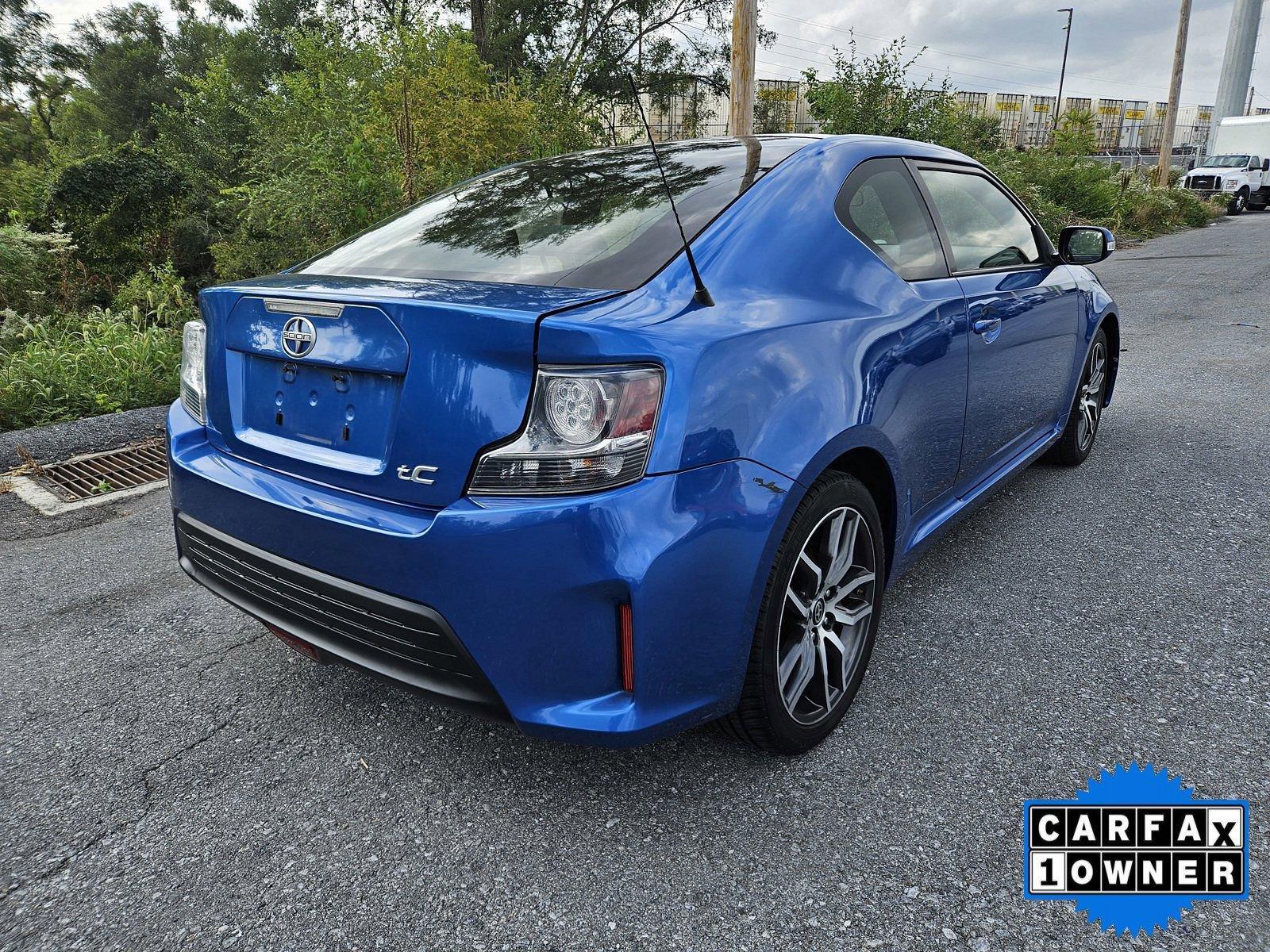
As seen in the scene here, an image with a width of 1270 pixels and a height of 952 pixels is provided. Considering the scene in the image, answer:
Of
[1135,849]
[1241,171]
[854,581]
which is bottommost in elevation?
[1135,849]

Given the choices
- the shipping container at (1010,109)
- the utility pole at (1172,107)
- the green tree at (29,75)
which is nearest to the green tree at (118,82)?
the green tree at (29,75)

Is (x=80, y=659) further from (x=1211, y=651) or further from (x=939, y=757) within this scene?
(x=1211, y=651)

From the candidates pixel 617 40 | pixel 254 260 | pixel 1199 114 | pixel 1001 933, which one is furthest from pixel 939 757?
pixel 1199 114

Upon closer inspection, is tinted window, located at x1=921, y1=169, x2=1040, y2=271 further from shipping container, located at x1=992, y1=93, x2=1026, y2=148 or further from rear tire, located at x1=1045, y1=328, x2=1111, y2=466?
shipping container, located at x1=992, y1=93, x2=1026, y2=148

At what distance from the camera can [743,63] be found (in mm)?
9039

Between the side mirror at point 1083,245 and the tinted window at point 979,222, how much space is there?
25 cm

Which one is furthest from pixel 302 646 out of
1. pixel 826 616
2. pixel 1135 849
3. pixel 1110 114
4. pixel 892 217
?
pixel 1110 114

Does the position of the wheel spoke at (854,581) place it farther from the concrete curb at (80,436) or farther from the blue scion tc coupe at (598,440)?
the concrete curb at (80,436)

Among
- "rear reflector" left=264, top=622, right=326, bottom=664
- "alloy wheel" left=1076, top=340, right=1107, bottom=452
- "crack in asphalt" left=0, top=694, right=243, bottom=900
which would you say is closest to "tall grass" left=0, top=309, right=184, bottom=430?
"crack in asphalt" left=0, top=694, right=243, bottom=900

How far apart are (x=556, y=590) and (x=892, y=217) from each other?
5.73 feet

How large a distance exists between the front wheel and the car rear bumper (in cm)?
9

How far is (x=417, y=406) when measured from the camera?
1763mm

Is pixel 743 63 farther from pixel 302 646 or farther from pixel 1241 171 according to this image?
pixel 1241 171

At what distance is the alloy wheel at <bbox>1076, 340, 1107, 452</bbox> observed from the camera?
4344mm
